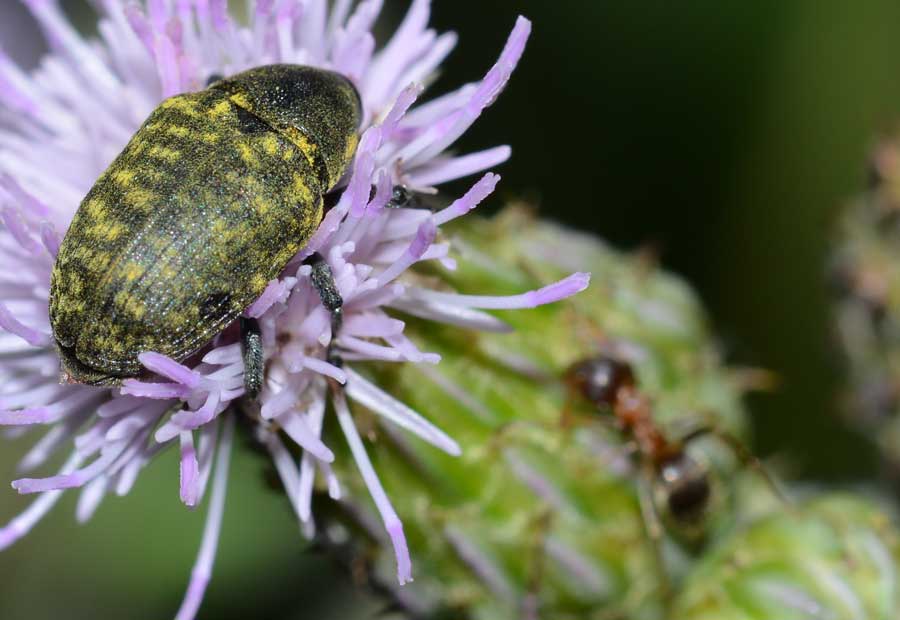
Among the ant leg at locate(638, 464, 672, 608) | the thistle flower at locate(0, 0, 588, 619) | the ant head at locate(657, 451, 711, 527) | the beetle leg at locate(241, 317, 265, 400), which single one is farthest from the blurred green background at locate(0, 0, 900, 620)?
the beetle leg at locate(241, 317, 265, 400)

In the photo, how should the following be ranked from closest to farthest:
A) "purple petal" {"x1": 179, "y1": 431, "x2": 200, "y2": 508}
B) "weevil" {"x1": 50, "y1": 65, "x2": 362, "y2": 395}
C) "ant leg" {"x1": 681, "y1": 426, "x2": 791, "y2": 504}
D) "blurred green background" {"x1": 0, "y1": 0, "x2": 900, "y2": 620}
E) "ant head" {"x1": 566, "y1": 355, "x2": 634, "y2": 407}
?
"weevil" {"x1": 50, "y1": 65, "x2": 362, "y2": 395} → "purple petal" {"x1": 179, "y1": 431, "x2": 200, "y2": 508} → "ant head" {"x1": 566, "y1": 355, "x2": 634, "y2": 407} → "ant leg" {"x1": 681, "y1": 426, "x2": 791, "y2": 504} → "blurred green background" {"x1": 0, "y1": 0, "x2": 900, "y2": 620}

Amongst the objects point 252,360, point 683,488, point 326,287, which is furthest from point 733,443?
point 252,360

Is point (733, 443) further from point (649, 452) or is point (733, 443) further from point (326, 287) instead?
point (326, 287)

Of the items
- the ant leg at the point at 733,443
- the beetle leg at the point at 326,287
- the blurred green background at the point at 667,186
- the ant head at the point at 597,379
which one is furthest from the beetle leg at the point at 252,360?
the blurred green background at the point at 667,186

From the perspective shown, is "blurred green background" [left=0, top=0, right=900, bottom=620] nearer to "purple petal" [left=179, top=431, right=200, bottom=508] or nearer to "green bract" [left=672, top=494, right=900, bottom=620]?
"green bract" [left=672, top=494, right=900, bottom=620]

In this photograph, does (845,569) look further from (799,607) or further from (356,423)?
(356,423)

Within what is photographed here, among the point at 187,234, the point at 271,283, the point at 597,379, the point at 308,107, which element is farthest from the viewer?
the point at 597,379
